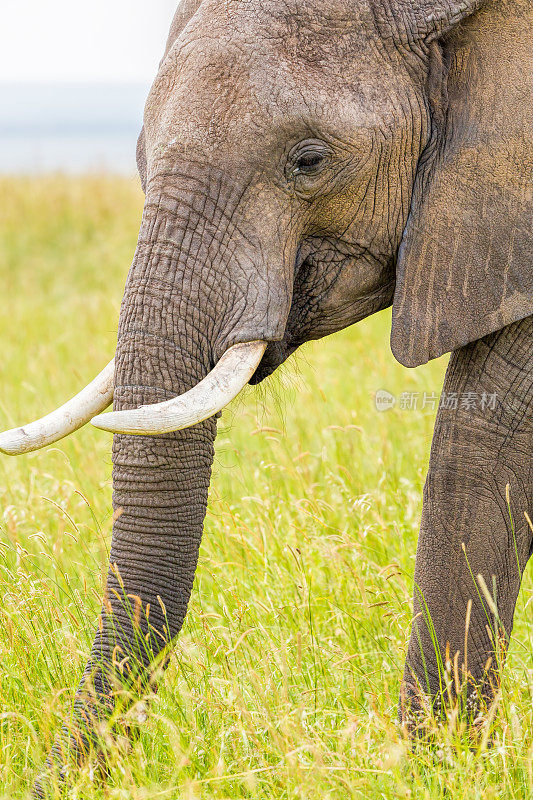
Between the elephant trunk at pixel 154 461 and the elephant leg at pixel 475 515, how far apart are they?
641mm

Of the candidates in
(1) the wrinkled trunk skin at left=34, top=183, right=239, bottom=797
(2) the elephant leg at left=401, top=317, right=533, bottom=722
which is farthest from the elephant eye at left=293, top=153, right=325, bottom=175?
(2) the elephant leg at left=401, top=317, right=533, bottom=722

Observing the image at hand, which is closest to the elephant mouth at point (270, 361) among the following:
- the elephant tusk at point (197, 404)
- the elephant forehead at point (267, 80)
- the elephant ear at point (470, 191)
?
the elephant tusk at point (197, 404)

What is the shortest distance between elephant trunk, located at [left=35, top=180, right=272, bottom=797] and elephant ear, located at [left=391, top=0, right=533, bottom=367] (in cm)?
50

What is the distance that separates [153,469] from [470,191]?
1.06 m

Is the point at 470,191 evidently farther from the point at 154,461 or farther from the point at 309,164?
the point at 154,461

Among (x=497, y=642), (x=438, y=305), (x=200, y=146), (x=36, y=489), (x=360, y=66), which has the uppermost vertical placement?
(x=360, y=66)

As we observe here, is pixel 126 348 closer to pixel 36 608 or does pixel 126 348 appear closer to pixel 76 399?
pixel 76 399

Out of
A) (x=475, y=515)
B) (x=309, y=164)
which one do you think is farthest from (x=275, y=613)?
(x=309, y=164)

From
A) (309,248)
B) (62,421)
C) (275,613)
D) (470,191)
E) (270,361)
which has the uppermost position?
(470,191)

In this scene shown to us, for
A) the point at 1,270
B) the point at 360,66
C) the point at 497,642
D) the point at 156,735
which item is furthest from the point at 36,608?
the point at 1,270

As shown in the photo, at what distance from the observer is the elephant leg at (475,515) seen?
2.90 meters

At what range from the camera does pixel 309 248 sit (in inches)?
113

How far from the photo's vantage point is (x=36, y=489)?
5133 millimetres

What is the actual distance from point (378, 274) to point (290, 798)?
4.44 ft
